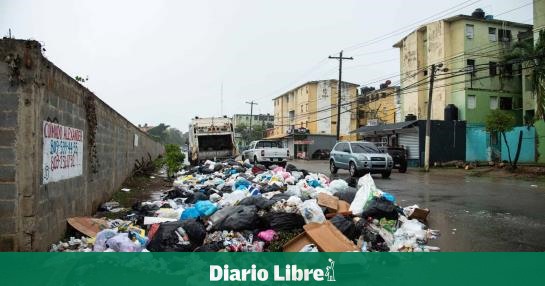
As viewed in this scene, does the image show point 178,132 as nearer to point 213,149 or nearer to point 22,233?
point 213,149

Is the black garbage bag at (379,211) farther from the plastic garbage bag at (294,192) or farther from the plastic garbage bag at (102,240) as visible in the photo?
the plastic garbage bag at (102,240)

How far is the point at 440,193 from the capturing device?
12.0 meters

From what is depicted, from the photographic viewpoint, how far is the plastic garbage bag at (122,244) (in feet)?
15.2

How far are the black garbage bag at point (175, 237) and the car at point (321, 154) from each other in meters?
41.7

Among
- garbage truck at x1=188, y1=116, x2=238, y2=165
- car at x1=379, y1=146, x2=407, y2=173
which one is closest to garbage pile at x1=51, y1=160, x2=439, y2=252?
garbage truck at x1=188, y1=116, x2=238, y2=165

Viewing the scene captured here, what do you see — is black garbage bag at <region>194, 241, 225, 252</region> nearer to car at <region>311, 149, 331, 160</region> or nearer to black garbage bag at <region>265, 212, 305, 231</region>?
black garbage bag at <region>265, 212, 305, 231</region>

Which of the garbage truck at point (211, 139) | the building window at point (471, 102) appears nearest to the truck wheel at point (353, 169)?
the garbage truck at point (211, 139)

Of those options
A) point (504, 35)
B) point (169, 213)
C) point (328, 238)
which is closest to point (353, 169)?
point (169, 213)

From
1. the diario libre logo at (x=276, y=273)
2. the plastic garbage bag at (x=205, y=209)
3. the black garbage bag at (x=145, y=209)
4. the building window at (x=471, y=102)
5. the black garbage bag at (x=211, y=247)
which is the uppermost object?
the building window at (x=471, y=102)

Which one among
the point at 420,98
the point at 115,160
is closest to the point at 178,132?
the point at 420,98

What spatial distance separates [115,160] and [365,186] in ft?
22.5

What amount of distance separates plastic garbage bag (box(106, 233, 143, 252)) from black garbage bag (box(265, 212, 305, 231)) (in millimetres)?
1897

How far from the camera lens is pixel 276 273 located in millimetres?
4508

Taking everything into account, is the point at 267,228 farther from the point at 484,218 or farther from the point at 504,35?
the point at 504,35
